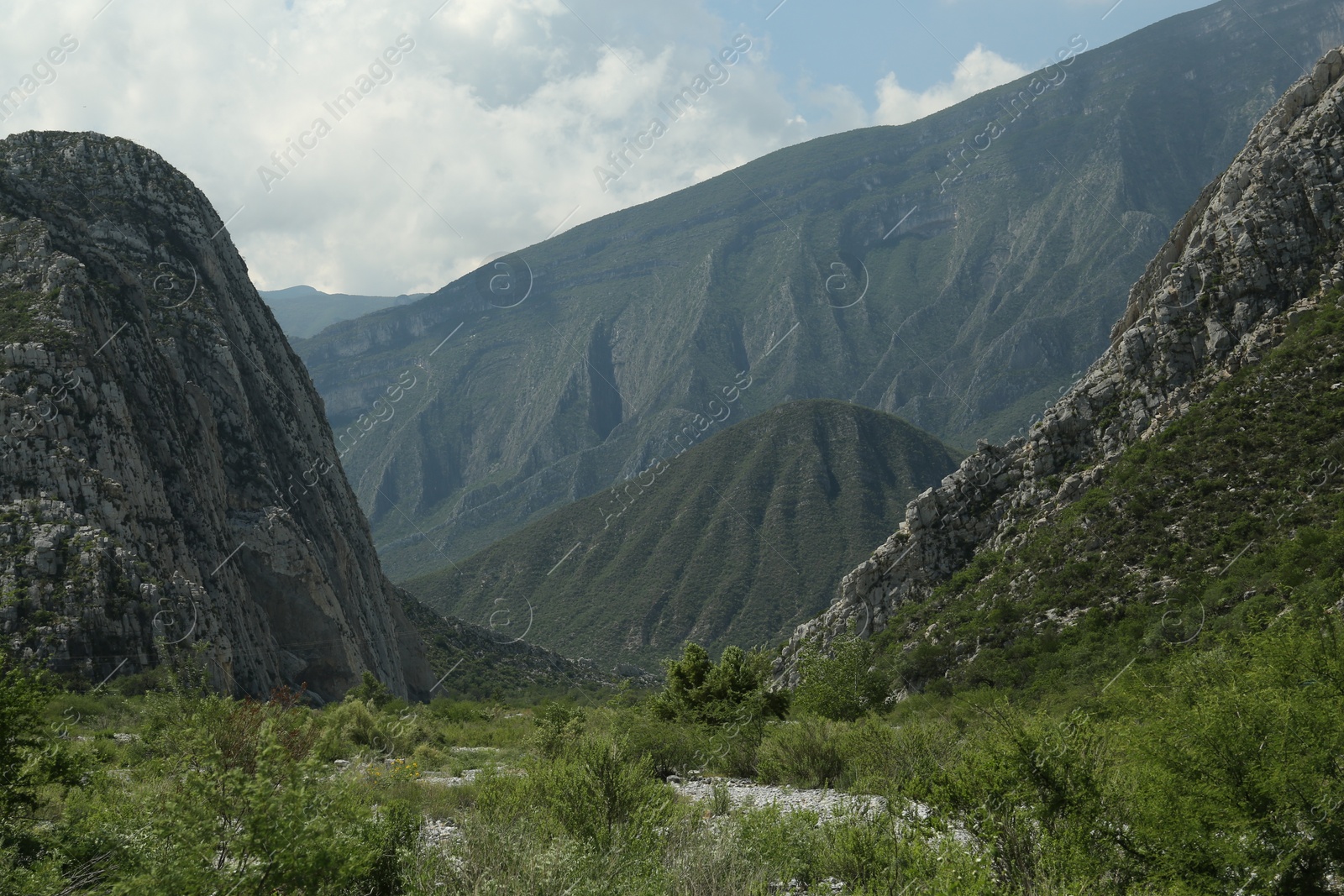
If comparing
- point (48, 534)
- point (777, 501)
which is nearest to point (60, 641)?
point (48, 534)

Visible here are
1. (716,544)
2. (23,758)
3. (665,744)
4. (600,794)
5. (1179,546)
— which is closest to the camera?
(23,758)

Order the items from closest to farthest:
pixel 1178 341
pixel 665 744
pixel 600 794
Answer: pixel 600 794, pixel 665 744, pixel 1178 341

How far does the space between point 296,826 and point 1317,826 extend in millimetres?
8670

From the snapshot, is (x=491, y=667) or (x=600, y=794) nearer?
(x=600, y=794)

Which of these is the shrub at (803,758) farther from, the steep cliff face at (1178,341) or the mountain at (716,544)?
the mountain at (716,544)

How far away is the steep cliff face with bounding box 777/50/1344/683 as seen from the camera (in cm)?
3575

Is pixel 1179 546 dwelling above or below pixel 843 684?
above

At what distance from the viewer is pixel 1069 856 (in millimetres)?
8250

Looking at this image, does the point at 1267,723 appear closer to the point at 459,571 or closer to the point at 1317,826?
the point at 1317,826

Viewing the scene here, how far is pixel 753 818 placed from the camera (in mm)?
10188

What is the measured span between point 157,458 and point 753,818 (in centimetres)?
3973

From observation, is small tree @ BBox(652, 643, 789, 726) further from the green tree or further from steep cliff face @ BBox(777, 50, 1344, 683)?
the green tree

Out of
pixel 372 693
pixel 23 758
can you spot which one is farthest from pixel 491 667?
pixel 23 758

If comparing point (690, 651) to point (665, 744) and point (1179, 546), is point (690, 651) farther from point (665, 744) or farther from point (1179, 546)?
point (1179, 546)
